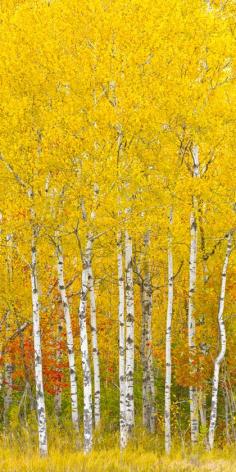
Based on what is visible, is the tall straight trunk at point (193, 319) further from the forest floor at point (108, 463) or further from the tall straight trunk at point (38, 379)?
the tall straight trunk at point (38, 379)

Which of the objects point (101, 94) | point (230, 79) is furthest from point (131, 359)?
point (230, 79)

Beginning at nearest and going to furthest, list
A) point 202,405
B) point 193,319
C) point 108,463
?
point 108,463
point 193,319
point 202,405

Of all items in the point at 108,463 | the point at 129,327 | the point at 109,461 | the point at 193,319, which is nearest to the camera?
the point at 108,463

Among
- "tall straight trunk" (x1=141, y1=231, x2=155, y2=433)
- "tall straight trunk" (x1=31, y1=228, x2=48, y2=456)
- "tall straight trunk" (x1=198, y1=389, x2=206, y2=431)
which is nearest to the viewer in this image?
"tall straight trunk" (x1=31, y1=228, x2=48, y2=456)

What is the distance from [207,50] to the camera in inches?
551

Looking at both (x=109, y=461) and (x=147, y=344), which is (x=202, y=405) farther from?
(x=109, y=461)

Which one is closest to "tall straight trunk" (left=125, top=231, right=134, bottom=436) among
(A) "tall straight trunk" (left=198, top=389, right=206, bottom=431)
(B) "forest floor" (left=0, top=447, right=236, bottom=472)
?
(B) "forest floor" (left=0, top=447, right=236, bottom=472)

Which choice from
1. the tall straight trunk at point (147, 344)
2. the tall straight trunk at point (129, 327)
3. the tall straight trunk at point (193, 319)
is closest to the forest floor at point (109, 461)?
the tall straight trunk at point (193, 319)

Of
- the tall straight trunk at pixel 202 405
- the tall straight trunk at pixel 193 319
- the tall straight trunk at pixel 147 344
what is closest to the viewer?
the tall straight trunk at pixel 193 319

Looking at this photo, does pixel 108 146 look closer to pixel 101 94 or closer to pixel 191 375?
pixel 101 94

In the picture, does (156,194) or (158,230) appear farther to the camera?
(158,230)

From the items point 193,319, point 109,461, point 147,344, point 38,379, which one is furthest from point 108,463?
point 147,344

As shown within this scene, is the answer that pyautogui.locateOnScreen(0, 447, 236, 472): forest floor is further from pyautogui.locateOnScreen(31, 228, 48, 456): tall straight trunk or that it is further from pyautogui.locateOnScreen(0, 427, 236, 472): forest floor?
pyautogui.locateOnScreen(31, 228, 48, 456): tall straight trunk

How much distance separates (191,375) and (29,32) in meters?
8.47
